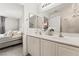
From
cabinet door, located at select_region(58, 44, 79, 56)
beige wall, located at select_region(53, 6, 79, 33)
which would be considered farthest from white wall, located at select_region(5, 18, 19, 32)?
cabinet door, located at select_region(58, 44, 79, 56)

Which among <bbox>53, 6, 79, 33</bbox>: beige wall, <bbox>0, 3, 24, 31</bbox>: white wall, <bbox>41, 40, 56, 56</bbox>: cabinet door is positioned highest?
<bbox>0, 3, 24, 31</bbox>: white wall

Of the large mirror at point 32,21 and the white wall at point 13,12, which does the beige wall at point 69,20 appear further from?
the white wall at point 13,12

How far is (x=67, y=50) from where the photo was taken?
98 centimetres

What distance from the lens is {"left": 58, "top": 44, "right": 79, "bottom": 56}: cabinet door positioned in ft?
2.92

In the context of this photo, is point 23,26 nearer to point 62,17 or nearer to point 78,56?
point 62,17

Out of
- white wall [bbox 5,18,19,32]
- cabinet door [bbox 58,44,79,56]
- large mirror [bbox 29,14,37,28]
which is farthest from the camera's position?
large mirror [bbox 29,14,37,28]

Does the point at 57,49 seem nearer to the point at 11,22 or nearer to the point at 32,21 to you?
the point at 32,21

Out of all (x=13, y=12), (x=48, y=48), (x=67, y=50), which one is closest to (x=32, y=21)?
(x=13, y=12)

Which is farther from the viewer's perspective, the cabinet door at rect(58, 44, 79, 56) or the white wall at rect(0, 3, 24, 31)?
the white wall at rect(0, 3, 24, 31)

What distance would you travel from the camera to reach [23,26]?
233 centimetres

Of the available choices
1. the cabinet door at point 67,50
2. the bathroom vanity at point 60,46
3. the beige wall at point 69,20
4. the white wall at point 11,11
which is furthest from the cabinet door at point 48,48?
the white wall at point 11,11

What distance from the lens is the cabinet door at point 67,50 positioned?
0.89 m

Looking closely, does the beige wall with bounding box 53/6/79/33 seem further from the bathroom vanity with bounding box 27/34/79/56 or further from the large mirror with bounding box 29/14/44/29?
the large mirror with bounding box 29/14/44/29

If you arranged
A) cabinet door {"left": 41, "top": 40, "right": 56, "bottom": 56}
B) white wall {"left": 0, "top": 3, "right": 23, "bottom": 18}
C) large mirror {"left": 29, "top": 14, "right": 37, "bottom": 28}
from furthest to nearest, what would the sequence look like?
large mirror {"left": 29, "top": 14, "right": 37, "bottom": 28} < white wall {"left": 0, "top": 3, "right": 23, "bottom": 18} < cabinet door {"left": 41, "top": 40, "right": 56, "bottom": 56}
